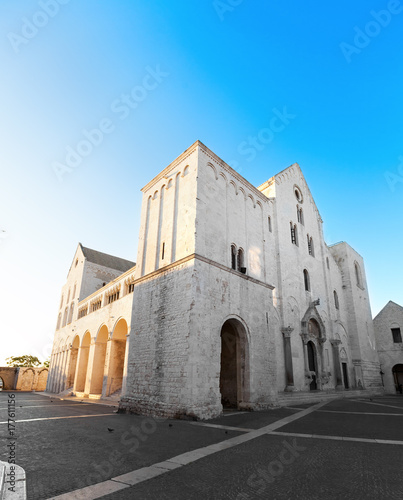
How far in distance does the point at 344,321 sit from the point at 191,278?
73.3ft

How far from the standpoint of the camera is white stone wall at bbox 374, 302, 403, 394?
2992 centimetres

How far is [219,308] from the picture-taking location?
41.5 feet

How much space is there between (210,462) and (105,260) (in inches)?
1303

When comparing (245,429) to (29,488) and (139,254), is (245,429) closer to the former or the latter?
(29,488)

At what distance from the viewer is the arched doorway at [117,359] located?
20719 mm

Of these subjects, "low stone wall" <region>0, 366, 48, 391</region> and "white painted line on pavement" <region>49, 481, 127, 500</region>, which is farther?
"low stone wall" <region>0, 366, 48, 391</region>

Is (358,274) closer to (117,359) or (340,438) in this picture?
(117,359)

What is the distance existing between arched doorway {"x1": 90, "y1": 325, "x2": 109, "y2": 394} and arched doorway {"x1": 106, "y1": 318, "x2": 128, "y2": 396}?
7.62 feet

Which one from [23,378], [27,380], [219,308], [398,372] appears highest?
[219,308]

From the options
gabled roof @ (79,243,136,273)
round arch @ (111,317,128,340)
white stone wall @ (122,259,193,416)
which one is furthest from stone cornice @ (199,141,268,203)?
gabled roof @ (79,243,136,273)

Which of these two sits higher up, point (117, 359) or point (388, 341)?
point (388, 341)

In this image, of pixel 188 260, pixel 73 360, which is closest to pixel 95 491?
pixel 188 260

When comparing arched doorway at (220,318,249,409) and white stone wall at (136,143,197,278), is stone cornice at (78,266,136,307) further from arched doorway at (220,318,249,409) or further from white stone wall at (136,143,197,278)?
arched doorway at (220,318,249,409)

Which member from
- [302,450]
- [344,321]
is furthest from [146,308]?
[344,321]
